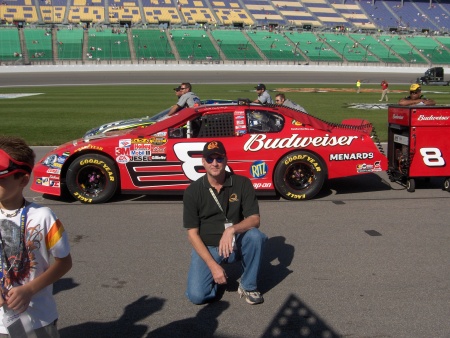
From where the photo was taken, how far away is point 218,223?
4.03 meters

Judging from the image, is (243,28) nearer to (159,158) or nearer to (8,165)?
(159,158)

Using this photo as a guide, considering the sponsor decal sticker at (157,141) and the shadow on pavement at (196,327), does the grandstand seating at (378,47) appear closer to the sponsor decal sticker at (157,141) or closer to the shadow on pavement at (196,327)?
the sponsor decal sticker at (157,141)

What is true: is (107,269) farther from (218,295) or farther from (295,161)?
(295,161)

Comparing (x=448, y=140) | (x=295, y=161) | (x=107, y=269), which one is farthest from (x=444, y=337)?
(x=448, y=140)

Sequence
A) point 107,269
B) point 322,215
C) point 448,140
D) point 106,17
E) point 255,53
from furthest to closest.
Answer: point 106,17 → point 255,53 → point 448,140 → point 322,215 → point 107,269

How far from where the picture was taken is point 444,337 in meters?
3.41

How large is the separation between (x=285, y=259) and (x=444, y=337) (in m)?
1.78

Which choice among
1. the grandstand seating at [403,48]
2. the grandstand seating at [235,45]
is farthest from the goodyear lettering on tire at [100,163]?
the grandstand seating at [403,48]

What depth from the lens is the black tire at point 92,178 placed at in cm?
688

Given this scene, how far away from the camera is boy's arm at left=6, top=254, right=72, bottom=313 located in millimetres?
2160

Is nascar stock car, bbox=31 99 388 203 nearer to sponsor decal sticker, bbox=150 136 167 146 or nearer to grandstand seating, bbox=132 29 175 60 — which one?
sponsor decal sticker, bbox=150 136 167 146

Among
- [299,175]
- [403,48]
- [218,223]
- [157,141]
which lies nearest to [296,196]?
[299,175]

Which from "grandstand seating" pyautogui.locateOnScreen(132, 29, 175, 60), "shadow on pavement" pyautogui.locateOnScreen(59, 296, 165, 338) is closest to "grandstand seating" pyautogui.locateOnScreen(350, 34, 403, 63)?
"grandstand seating" pyautogui.locateOnScreen(132, 29, 175, 60)

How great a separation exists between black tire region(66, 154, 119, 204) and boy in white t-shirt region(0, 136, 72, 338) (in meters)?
4.54
